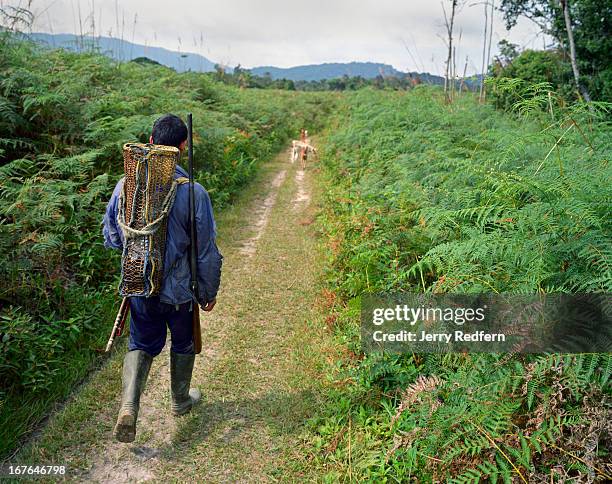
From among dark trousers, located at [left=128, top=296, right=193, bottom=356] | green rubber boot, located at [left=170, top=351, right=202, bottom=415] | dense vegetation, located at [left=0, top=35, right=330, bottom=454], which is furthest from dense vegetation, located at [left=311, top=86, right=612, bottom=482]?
dense vegetation, located at [left=0, top=35, right=330, bottom=454]

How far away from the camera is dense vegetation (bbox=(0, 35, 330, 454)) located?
152 inches

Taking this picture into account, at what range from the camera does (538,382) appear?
2.66 meters

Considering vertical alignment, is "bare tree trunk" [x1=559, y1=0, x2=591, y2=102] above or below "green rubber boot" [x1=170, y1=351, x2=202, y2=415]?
above

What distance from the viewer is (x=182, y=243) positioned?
10.8 ft

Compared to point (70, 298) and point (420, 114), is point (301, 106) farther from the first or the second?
point (70, 298)

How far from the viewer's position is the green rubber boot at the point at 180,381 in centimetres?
358

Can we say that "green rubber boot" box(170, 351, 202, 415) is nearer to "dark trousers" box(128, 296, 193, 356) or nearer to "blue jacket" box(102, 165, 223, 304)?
"dark trousers" box(128, 296, 193, 356)

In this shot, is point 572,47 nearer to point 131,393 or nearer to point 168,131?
point 168,131

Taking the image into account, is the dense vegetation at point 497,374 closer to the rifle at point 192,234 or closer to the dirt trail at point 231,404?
the dirt trail at point 231,404

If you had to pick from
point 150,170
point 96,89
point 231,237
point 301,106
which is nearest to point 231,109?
point 96,89

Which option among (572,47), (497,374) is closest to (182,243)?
(497,374)

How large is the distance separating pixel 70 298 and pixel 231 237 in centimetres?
350

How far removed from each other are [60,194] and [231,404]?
3.82 m

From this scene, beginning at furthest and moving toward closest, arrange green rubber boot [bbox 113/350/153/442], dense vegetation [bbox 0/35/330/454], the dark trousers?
1. dense vegetation [bbox 0/35/330/454]
2. the dark trousers
3. green rubber boot [bbox 113/350/153/442]
